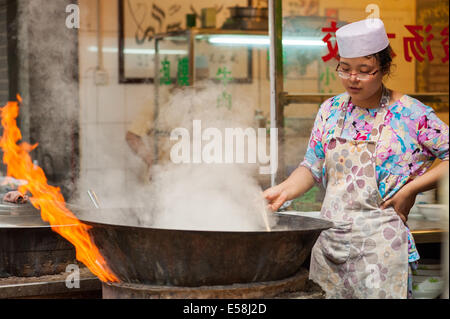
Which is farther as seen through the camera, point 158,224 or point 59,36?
point 59,36

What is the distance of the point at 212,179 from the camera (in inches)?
129

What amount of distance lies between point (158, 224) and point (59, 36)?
277 cm

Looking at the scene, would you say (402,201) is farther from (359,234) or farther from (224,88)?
(224,88)

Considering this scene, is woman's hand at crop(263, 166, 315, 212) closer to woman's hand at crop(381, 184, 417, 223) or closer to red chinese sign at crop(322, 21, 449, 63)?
woman's hand at crop(381, 184, 417, 223)

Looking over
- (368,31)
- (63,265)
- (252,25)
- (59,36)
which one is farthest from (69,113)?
(368,31)

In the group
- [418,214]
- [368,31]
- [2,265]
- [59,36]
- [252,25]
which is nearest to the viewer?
[368,31]

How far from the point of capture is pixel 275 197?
9.48ft

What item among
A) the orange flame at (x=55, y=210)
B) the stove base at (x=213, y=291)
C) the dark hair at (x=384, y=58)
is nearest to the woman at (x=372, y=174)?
the dark hair at (x=384, y=58)

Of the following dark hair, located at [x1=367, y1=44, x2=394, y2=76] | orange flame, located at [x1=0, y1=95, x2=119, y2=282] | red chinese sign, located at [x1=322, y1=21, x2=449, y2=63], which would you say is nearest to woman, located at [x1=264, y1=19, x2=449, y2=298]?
dark hair, located at [x1=367, y1=44, x2=394, y2=76]

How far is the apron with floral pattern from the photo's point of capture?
9.25ft

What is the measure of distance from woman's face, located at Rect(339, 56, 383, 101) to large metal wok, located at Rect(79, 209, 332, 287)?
0.72 meters

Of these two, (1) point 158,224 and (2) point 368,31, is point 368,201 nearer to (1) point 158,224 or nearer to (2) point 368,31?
(2) point 368,31

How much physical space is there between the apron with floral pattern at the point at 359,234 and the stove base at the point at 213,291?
1.56 feet

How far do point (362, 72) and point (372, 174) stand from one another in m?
0.46
